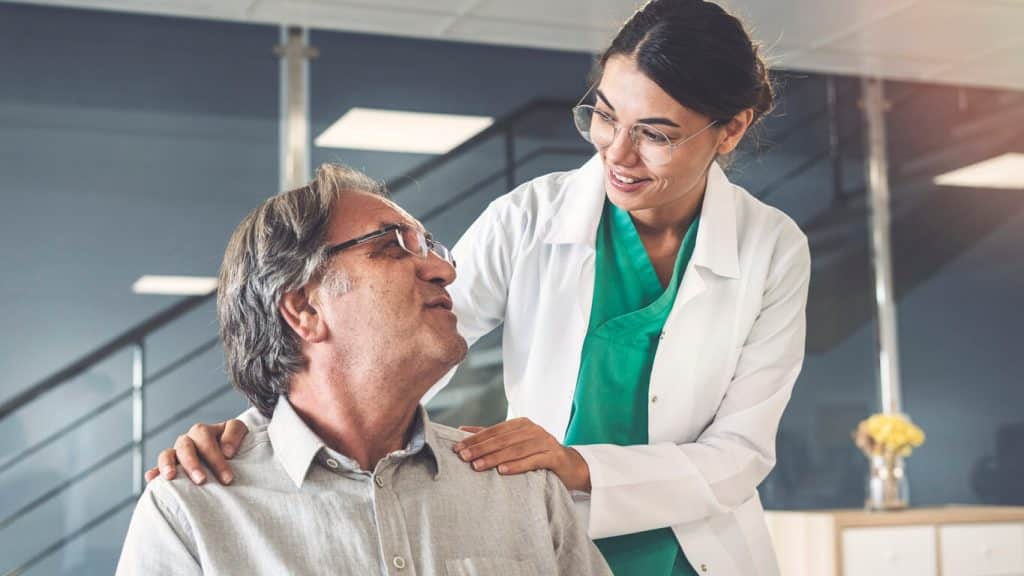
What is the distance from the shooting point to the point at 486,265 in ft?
6.98

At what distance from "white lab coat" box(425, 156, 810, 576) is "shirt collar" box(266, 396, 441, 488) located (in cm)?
27

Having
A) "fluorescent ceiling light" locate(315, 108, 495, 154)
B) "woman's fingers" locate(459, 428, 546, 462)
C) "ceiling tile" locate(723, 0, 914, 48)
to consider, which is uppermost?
"ceiling tile" locate(723, 0, 914, 48)

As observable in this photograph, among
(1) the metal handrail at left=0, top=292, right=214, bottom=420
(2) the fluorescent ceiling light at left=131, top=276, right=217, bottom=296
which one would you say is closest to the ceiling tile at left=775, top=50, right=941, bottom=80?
(2) the fluorescent ceiling light at left=131, top=276, right=217, bottom=296

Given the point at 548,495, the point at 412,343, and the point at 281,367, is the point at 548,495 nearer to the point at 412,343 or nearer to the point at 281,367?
the point at 412,343

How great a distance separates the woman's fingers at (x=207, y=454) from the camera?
1604mm

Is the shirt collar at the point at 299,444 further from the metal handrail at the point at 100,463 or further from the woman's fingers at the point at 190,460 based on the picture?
the metal handrail at the point at 100,463

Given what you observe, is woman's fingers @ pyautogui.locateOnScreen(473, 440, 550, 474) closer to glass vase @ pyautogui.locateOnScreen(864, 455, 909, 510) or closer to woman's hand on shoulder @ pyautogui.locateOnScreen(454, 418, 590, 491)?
woman's hand on shoulder @ pyautogui.locateOnScreen(454, 418, 590, 491)

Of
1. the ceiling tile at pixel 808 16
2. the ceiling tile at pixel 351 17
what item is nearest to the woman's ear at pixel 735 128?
the ceiling tile at pixel 808 16

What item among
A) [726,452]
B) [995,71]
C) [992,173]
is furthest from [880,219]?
[726,452]

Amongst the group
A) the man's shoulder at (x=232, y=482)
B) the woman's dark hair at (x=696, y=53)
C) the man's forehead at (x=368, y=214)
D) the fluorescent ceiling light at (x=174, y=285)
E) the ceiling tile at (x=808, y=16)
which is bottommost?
the man's shoulder at (x=232, y=482)

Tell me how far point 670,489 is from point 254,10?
3.30 metres

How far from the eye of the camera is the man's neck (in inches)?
68.6

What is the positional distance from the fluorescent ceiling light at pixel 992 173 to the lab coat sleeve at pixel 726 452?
14.2ft

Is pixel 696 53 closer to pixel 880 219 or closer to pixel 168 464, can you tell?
pixel 168 464
